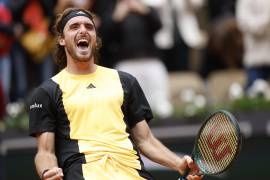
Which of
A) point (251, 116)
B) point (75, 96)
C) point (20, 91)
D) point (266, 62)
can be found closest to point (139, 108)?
point (75, 96)

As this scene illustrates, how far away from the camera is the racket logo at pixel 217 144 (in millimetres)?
6165

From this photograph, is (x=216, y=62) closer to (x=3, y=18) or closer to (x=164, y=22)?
(x=164, y=22)

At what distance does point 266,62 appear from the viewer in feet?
38.0

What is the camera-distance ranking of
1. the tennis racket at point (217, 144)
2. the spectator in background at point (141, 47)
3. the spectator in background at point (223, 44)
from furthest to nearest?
1. the spectator in background at point (223, 44)
2. the spectator in background at point (141, 47)
3. the tennis racket at point (217, 144)

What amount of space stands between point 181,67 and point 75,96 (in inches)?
270

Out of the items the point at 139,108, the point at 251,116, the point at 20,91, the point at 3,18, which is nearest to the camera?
the point at 139,108

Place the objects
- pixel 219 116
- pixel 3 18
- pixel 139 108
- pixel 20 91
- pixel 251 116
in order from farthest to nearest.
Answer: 1. pixel 20 91
2. pixel 3 18
3. pixel 251 116
4. pixel 139 108
5. pixel 219 116

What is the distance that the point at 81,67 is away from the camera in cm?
657

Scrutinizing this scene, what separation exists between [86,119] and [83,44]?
0.51m

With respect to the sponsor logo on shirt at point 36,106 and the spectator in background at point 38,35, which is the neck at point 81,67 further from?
the spectator in background at point 38,35

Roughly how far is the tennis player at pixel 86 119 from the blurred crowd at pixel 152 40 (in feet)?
13.0

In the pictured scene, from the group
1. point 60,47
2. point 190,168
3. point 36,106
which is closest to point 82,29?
point 60,47

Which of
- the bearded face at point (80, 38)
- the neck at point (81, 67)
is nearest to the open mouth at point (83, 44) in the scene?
the bearded face at point (80, 38)

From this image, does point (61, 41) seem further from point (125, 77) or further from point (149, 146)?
point (149, 146)
